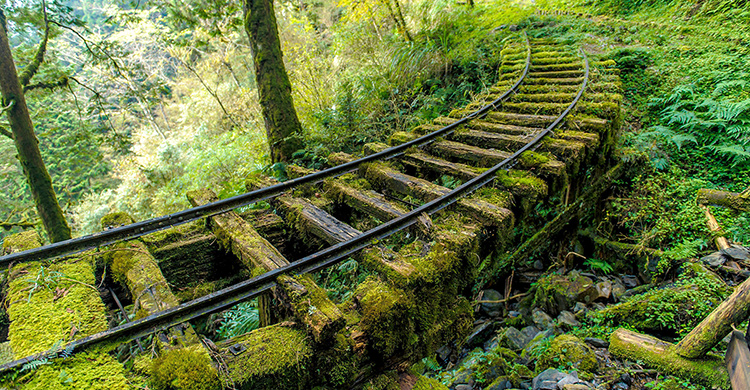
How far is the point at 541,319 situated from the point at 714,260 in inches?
67.9

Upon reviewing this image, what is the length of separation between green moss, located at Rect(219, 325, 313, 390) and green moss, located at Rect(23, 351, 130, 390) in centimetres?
39

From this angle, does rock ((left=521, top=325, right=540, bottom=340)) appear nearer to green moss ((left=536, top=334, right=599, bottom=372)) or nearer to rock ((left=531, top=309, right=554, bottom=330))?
rock ((left=531, top=309, right=554, bottom=330))

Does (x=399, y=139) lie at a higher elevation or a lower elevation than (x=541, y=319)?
higher

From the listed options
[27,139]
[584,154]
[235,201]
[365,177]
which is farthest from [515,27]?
[27,139]

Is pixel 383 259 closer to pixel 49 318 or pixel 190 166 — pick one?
pixel 49 318

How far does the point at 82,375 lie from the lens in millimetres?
1424

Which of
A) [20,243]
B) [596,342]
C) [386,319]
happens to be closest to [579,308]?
[596,342]

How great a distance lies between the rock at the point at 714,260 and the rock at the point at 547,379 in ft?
6.86

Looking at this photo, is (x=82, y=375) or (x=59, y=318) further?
(x=59, y=318)

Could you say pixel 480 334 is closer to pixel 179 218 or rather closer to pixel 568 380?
pixel 568 380

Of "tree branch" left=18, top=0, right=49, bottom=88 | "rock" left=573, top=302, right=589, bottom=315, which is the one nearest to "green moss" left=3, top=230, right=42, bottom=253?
"tree branch" left=18, top=0, right=49, bottom=88

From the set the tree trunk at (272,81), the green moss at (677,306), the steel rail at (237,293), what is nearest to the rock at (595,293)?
the green moss at (677,306)

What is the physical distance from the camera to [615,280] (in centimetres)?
448

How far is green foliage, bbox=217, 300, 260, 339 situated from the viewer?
331 cm
